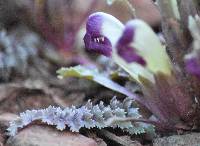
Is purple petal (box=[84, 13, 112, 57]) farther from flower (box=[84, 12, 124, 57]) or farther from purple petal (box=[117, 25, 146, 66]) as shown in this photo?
purple petal (box=[117, 25, 146, 66])

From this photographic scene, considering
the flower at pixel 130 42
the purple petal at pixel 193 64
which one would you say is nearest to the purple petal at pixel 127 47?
the flower at pixel 130 42

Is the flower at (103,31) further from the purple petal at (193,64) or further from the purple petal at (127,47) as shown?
the purple petal at (193,64)

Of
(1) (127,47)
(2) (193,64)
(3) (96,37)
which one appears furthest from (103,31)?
(2) (193,64)

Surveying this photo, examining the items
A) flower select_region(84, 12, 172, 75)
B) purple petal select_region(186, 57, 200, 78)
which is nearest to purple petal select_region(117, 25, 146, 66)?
flower select_region(84, 12, 172, 75)

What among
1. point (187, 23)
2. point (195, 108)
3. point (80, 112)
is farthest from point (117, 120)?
point (187, 23)

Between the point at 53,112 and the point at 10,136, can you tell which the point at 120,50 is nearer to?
the point at 53,112

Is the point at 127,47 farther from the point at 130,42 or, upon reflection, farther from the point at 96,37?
the point at 96,37
